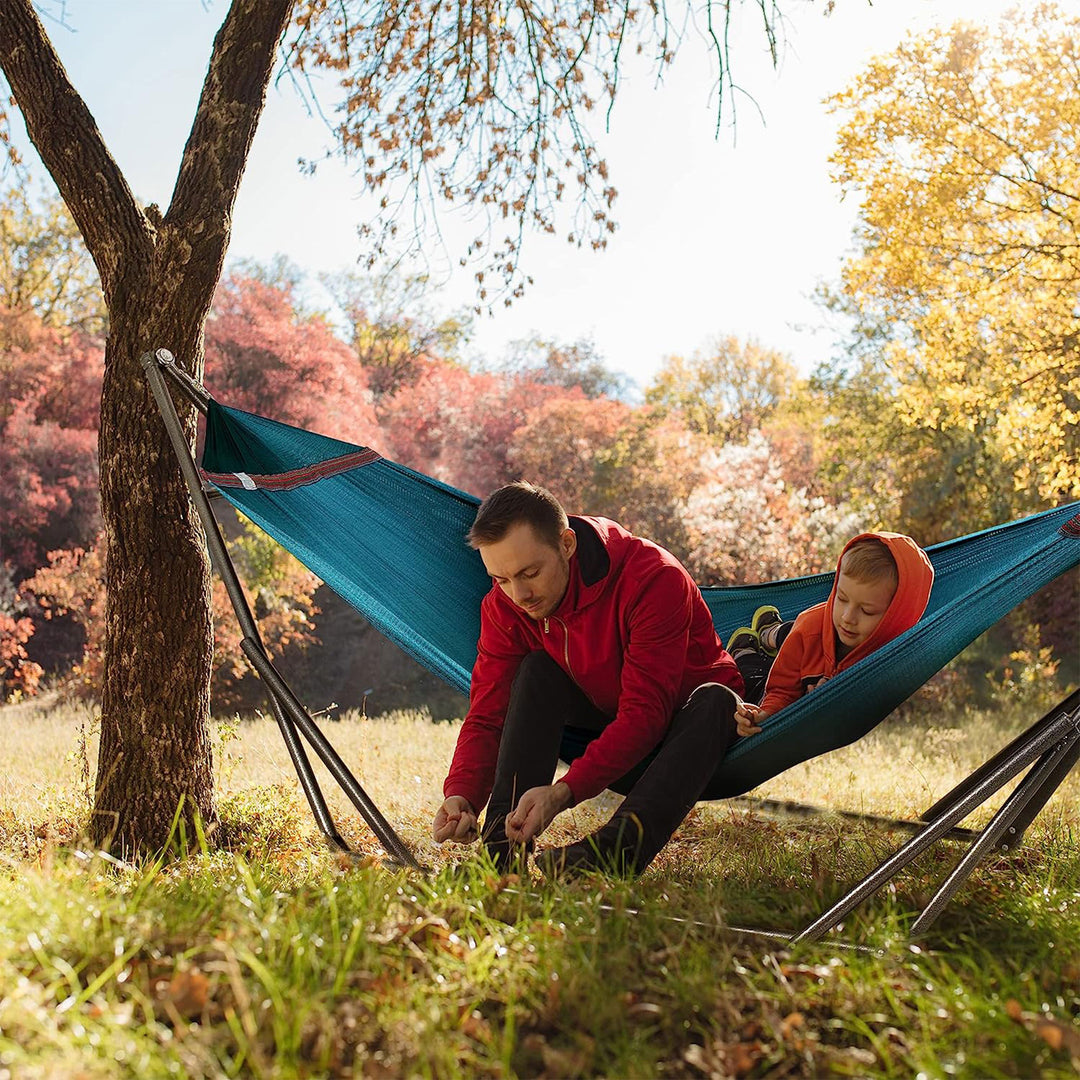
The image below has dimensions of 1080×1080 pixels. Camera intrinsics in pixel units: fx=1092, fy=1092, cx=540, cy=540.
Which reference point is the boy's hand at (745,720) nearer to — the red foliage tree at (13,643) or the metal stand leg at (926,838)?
the metal stand leg at (926,838)

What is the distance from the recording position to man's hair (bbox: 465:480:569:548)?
6.55 feet

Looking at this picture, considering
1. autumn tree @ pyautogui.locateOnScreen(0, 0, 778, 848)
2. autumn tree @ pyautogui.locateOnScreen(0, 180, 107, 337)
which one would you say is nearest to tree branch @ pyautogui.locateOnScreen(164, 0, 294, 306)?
autumn tree @ pyautogui.locateOnScreen(0, 0, 778, 848)

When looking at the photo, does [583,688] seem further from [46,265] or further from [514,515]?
[46,265]

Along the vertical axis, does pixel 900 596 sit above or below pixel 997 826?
above

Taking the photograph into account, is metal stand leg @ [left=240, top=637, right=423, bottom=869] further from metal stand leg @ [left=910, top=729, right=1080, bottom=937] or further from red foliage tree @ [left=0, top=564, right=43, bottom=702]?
red foliage tree @ [left=0, top=564, right=43, bottom=702]

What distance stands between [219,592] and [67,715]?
3.51ft

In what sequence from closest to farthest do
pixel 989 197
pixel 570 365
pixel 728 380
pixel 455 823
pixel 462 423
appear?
pixel 455 823 < pixel 989 197 < pixel 462 423 < pixel 570 365 < pixel 728 380

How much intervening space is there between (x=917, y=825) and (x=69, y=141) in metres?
2.75

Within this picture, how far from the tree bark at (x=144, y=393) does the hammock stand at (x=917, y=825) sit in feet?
0.51

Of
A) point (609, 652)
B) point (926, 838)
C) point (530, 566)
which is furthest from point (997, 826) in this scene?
point (530, 566)

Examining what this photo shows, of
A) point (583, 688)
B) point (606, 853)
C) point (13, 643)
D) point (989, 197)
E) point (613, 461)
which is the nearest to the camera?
point (606, 853)

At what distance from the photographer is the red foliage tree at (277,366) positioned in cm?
919

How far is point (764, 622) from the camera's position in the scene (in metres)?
2.88

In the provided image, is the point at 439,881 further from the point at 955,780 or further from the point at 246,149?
the point at 955,780
